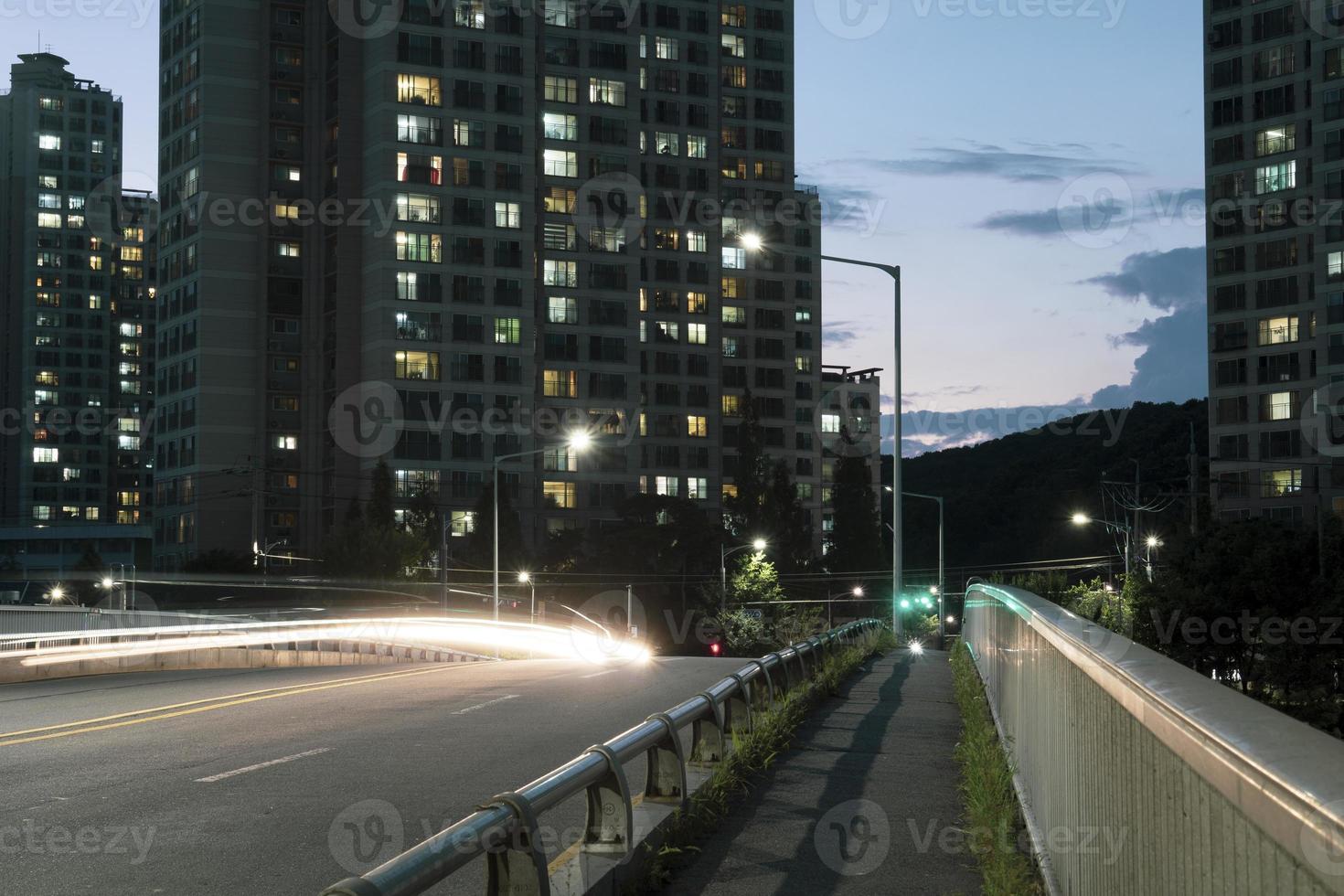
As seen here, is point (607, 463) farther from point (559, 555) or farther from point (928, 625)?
point (928, 625)

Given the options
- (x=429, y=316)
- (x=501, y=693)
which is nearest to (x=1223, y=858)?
(x=501, y=693)

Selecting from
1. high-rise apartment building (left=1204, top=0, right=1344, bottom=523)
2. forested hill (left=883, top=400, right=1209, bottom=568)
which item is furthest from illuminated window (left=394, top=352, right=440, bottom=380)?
forested hill (left=883, top=400, right=1209, bottom=568)

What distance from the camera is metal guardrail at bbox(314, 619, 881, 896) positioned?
16.7 ft

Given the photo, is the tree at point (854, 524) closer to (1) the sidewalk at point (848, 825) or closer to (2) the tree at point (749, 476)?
(2) the tree at point (749, 476)

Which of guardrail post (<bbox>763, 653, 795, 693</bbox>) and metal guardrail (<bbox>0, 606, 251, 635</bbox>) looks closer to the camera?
guardrail post (<bbox>763, 653, 795, 693</bbox>)

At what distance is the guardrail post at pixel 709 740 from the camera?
11398 millimetres

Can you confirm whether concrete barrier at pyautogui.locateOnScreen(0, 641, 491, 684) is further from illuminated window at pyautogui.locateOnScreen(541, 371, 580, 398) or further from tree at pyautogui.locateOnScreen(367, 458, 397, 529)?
illuminated window at pyautogui.locateOnScreen(541, 371, 580, 398)

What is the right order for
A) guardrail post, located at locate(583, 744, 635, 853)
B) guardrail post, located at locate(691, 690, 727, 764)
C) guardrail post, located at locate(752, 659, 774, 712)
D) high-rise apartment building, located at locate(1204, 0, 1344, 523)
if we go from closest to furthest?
guardrail post, located at locate(583, 744, 635, 853)
guardrail post, located at locate(691, 690, 727, 764)
guardrail post, located at locate(752, 659, 774, 712)
high-rise apartment building, located at locate(1204, 0, 1344, 523)

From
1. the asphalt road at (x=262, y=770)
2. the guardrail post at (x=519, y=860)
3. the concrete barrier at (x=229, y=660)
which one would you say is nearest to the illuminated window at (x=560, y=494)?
the concrete barrier at (x=229, y=660)

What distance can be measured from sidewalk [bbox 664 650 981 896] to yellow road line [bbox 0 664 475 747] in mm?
7620

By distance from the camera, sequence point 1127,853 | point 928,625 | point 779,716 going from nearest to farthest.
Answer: point 1127,853 → point 779,716 → point 928,625

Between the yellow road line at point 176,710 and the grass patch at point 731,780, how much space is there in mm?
7256

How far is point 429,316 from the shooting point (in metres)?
102

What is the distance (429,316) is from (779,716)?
3553 inches
